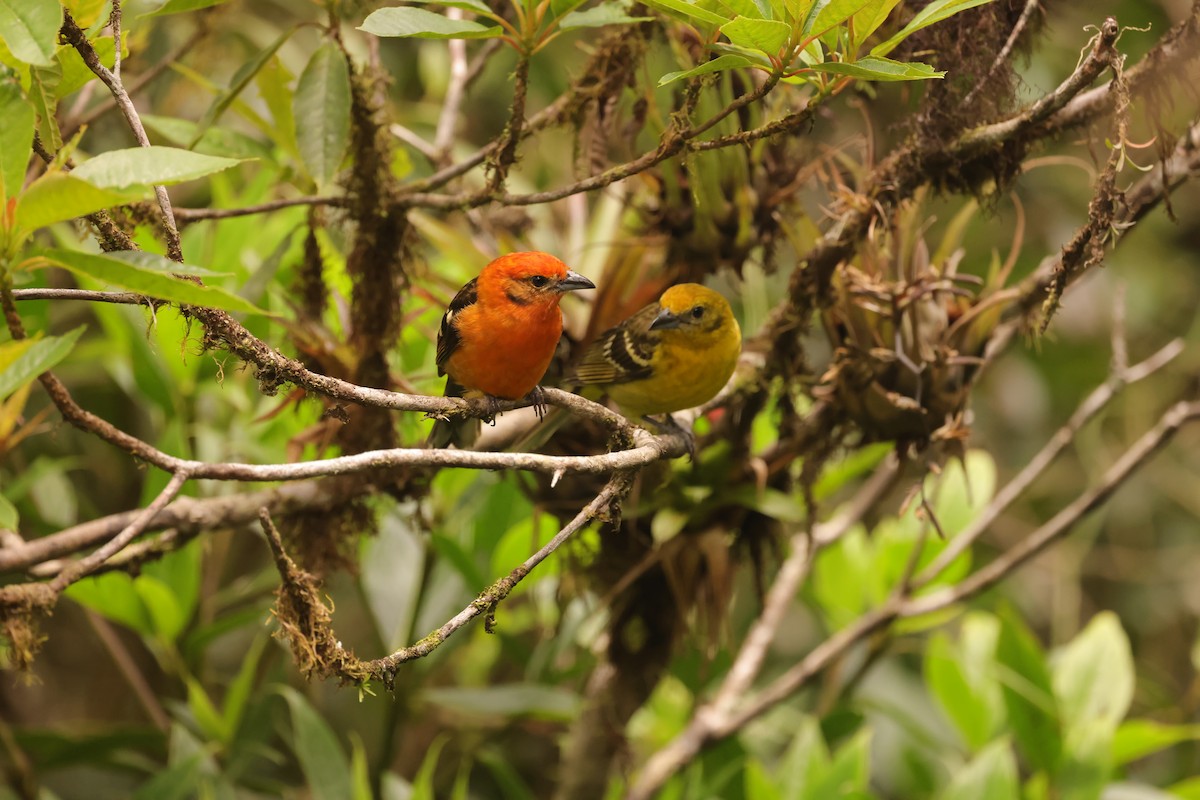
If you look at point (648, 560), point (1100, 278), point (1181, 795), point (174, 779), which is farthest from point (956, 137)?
point (1100, 278)

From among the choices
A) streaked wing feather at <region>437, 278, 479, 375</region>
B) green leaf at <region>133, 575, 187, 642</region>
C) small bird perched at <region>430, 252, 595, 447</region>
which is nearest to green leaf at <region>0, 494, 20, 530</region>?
small bird perched at <region>430, 252, 595, 447</region>

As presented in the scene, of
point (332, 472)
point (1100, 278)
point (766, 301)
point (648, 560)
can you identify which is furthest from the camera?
point (1100, 278)

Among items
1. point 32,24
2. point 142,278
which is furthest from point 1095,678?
point 32,24

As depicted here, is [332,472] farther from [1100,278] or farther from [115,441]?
[1100,278]

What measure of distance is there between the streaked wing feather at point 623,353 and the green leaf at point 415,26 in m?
1.07

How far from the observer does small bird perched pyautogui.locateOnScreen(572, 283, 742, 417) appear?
2877 millimetres

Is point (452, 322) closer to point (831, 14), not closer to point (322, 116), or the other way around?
point (322, 116)

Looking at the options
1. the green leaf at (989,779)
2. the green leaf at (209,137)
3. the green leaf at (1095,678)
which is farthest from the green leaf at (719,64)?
the green leaf at (1095,678)

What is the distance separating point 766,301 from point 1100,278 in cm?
303

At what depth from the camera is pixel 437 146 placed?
3.28 m

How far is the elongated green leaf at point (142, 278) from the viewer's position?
1.49 m

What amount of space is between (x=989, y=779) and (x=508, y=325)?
73.8 inches

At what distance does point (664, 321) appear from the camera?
2924 millimetres

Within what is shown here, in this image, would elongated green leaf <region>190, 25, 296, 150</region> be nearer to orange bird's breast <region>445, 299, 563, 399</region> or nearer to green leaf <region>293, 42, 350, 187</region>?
green leaf <region>293, 42, 350, 187</region>
